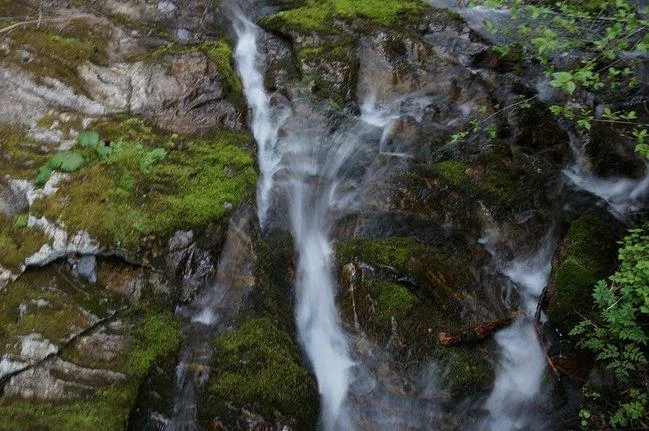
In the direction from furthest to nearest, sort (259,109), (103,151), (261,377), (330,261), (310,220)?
1. (259,109)
2. (310,220)
3. (330,261)
4. (103,151)
5. (261,377)

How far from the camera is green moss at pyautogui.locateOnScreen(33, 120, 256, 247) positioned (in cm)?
500

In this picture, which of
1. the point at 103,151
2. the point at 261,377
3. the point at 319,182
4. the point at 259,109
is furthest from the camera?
the point at 259,109

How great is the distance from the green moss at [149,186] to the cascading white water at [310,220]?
56 cm

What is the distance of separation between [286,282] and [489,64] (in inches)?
244

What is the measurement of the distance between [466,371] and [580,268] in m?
1.81

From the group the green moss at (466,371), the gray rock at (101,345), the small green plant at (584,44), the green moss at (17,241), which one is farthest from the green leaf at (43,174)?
the green moss at (466,371)

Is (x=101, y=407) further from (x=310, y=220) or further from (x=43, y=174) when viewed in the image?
(x=310, y=220)

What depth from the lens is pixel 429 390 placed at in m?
4.99

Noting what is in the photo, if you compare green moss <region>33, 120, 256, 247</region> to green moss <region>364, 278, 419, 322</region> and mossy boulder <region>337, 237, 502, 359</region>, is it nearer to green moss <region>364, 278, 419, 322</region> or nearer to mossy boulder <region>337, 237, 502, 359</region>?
mossy boulder <region>337, 237, 502, 359</region>

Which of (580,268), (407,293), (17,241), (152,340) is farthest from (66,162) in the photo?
(580,268)

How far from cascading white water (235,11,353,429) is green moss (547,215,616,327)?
247cm

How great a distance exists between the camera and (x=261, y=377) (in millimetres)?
4430

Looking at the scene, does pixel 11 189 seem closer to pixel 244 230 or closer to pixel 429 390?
pixel 244 230

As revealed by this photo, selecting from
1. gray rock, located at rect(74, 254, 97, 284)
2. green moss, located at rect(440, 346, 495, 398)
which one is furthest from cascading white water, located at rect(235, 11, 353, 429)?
gray rock, located at rect(74, 254, 97, 284)
